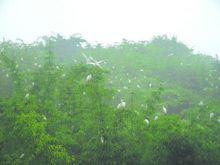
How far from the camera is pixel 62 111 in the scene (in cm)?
1419

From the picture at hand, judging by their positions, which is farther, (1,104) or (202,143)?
(1,104)

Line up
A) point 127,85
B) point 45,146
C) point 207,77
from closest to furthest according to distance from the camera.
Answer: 1. point 45,146
2. point 127,85
3. point 207,77

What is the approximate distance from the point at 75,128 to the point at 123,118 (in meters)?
2.22

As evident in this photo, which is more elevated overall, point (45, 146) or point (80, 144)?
point (45, 146)

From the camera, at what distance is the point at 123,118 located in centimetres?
1241

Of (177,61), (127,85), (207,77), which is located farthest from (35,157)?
(177,61)

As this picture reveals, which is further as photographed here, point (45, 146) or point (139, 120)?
point (139, 120)

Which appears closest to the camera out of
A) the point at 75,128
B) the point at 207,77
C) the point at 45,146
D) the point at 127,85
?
the point at 45,146

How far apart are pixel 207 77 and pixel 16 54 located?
1283 cm

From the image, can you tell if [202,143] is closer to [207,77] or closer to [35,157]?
[35,157]

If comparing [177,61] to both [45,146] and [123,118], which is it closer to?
[123,118]

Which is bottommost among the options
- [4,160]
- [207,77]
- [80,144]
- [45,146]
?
[207,77]

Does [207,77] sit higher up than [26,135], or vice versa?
[26,135]

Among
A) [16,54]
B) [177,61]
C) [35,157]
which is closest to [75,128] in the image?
[35,157]
